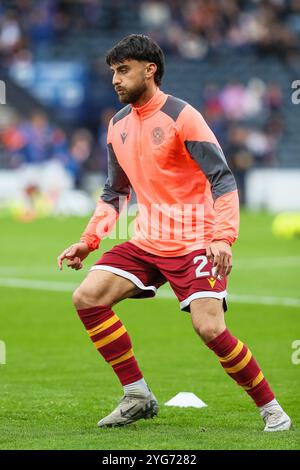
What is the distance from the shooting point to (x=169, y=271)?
7160 millimetres

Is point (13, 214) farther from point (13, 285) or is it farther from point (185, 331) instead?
point (185, 331)

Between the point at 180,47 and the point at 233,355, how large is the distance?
→ 96.8ft

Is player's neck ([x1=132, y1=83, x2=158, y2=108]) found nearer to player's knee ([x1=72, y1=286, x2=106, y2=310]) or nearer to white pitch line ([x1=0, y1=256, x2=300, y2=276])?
player's knee ([x1=72, y1=286, x2=106, y2=310])

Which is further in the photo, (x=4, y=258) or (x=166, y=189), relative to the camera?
(x=4, y=258)

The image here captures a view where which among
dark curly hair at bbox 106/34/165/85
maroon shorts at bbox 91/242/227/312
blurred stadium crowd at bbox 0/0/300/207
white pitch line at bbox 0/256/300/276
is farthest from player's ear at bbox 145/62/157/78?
blurred stadium crowd at bbox 0/0/300/207

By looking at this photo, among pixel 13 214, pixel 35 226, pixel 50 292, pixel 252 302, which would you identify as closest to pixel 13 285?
pixel 50 292

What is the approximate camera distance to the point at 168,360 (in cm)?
1025

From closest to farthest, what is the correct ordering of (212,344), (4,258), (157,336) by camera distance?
(212,344)
(157,336)
(4,258)

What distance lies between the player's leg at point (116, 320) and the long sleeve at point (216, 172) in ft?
2.46

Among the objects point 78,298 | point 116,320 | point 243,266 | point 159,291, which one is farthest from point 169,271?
point 243,266

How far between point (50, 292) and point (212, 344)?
8258 mm

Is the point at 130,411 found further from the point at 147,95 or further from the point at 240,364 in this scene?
the point at 147,95

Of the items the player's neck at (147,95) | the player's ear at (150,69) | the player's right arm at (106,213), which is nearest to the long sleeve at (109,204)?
the player's right arm at (106,213)

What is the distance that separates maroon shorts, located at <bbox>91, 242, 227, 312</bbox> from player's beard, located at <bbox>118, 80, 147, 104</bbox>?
0.93m
